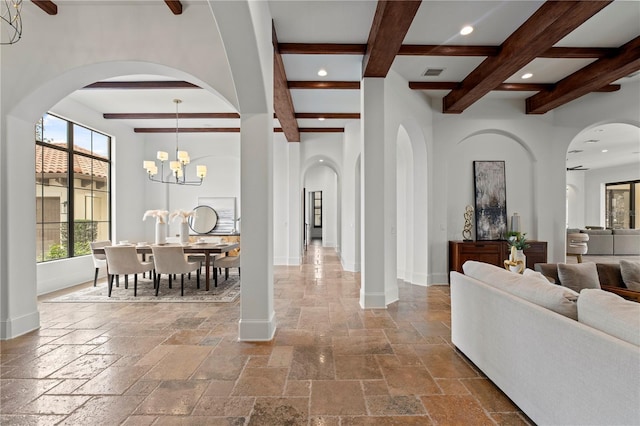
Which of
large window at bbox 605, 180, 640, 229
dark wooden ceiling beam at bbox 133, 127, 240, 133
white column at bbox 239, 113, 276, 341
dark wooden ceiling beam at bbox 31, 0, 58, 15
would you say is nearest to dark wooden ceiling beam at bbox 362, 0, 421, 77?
white column at bbox 239, 113, 276, 341

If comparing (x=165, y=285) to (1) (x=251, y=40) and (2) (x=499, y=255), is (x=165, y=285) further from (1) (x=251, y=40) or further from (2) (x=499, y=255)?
(2) (x=499, y=255)

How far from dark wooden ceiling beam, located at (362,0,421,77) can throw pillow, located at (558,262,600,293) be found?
2963 mm

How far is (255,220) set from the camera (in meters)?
3.18

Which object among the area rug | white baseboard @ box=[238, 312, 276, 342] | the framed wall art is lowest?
the area rug

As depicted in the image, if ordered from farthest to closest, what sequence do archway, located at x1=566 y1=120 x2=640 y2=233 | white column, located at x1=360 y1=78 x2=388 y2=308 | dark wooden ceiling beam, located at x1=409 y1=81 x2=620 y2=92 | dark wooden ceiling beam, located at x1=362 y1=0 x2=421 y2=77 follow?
archway, located at x1=566 y1=120 x2=640 y2=233
dark wooden ceiling beam, located at x1=409 y1=81 x2=620 y2=92
white column, located at x1=360 y1=78 x2=388 y2=308
dark wooden ceiling beam, located at x1=362 y1=0 x2=421 y2=77

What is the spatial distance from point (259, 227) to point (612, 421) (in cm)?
268

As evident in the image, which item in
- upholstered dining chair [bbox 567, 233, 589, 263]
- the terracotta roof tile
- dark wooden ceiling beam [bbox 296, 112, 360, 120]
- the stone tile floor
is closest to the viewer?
the stone tile floor

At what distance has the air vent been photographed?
462 cm

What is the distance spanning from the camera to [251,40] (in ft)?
8.52

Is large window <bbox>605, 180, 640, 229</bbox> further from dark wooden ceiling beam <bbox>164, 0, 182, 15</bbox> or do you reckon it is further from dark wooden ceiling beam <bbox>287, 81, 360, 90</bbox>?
dark wooden ceiling beam <bbox>164, 0, 182, 15</bbox>

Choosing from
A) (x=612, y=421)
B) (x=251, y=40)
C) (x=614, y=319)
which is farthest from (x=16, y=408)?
(x=614, y=319)

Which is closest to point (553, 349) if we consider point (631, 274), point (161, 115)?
point (631, 274)

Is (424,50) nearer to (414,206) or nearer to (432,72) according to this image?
(432,72)

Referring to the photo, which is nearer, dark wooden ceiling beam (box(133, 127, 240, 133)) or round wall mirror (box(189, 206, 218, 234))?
dark wooden ceiling beam (box(133, 127, 240, 133))
